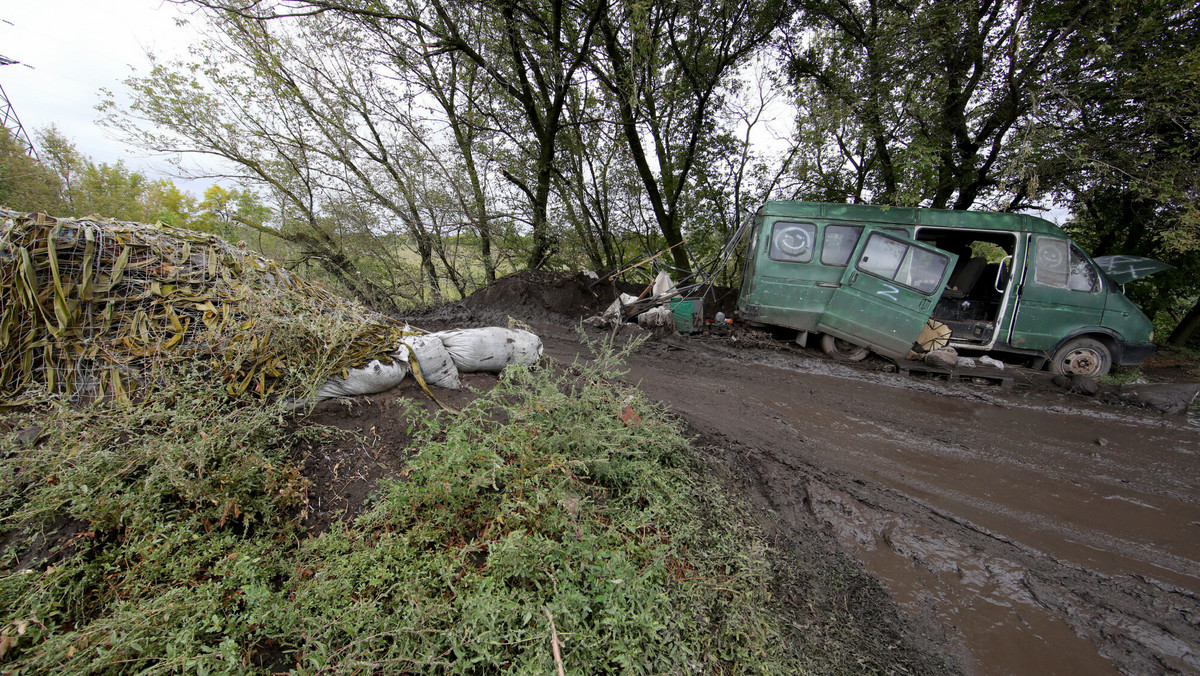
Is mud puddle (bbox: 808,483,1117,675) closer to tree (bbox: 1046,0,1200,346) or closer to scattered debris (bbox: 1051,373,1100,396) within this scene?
scattered debris (bbox: 1051,373,1100,396)

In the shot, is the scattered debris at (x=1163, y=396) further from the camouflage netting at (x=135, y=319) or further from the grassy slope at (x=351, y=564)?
the camouflage netting at (x=135, y=319)

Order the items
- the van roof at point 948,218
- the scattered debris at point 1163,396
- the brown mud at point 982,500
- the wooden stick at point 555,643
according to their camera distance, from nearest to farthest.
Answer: the wooden stick at point 555,643 → the brown mud at point 982,500 → the scattered debris at point 1163,396 → the van roof at point 948,218

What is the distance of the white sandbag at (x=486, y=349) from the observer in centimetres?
368

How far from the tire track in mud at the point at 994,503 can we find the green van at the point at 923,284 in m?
1.24

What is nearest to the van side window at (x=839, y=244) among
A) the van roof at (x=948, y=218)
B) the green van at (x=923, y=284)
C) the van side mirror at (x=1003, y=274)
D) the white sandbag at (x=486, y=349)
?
the green van at (x=923, y=284)

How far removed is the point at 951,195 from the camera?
30.2 ft

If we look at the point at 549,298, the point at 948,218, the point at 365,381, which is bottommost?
the point at 365,381

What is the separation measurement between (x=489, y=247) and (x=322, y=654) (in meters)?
9.08

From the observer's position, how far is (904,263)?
619 centimetres

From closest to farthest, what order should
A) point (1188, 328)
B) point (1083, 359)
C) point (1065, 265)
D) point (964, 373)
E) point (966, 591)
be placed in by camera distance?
1. point (966, 591)
2. point (964, 373)
3. point (1065, 265)
4. point (1083, 359)
5. point (1188, 328)

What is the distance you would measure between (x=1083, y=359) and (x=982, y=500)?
548 centimetres

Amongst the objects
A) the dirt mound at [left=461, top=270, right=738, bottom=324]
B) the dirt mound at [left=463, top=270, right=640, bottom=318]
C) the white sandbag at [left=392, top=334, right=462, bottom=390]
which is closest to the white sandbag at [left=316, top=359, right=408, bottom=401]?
the white sandbag at [left=392, top=334, right=462, bottom=390]

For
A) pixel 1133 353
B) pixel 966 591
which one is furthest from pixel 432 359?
pixel 1133 353

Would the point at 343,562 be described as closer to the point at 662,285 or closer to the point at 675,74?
the point at 662,285
